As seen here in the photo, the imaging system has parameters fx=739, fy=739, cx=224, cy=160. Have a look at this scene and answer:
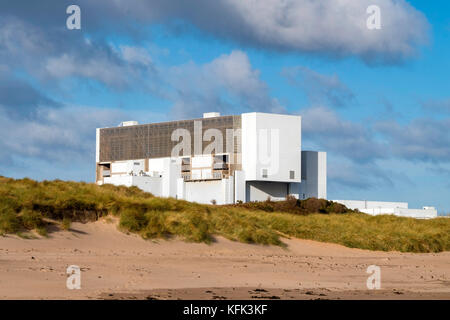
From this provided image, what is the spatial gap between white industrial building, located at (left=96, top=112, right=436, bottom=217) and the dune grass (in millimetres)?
54375

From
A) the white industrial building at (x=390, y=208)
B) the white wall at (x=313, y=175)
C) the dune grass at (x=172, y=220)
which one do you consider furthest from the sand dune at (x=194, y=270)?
the white wall at (x=313, y=175)

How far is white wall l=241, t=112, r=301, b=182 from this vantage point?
291 ft

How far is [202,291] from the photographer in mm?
15852

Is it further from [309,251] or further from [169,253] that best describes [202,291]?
[309,251]

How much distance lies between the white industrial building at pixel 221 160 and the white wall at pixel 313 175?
1506mm

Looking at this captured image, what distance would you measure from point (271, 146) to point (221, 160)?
644 cm

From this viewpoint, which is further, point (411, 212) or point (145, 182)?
point (411, 212)

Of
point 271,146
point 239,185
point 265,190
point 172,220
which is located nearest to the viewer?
point 172,220

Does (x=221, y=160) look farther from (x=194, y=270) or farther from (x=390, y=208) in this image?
(x=194, y=270)

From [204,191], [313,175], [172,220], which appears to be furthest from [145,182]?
[172,220]

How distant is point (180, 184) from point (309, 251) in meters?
64.4

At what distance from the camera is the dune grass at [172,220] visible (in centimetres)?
2322

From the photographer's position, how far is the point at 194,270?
19609 millimetres

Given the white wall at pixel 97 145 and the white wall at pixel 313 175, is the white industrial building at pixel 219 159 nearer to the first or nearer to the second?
the white wall at pixel 313 175
